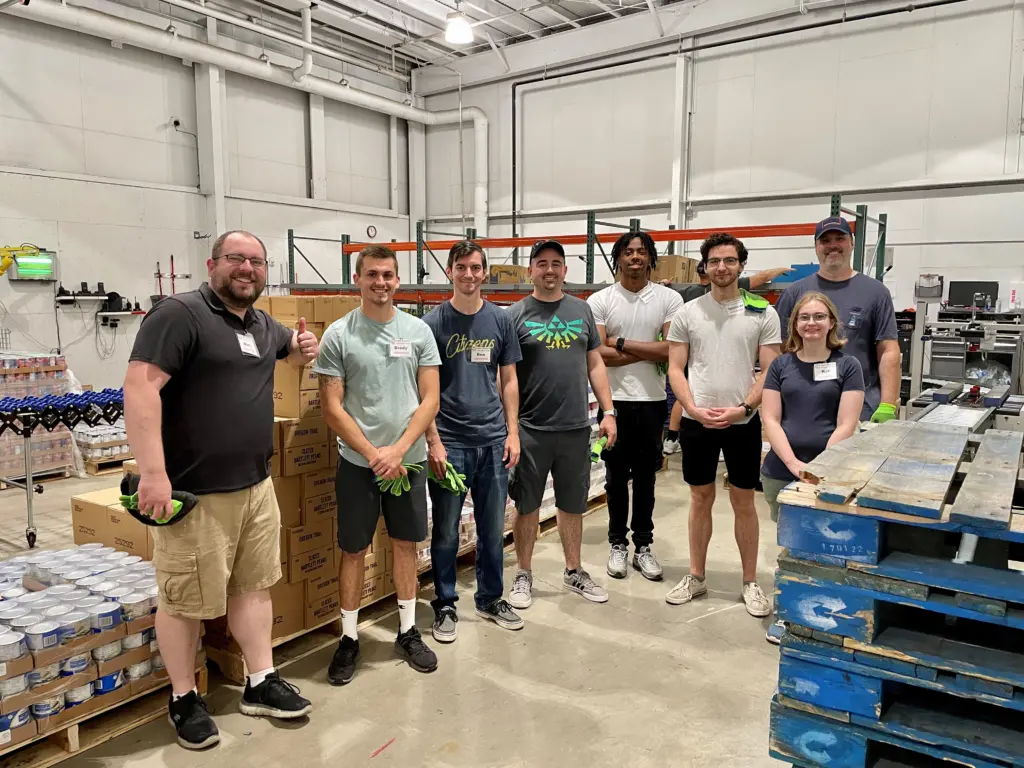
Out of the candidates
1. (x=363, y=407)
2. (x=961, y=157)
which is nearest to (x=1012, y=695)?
(x=363, y=407)

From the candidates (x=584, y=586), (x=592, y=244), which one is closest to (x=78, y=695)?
(x=584, y=586)

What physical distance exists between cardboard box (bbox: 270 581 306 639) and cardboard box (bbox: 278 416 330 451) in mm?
624

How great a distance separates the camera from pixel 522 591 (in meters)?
3.63

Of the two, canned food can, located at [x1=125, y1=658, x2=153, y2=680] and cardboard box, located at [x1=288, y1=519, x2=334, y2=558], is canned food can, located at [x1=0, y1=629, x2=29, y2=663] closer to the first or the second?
canned food can, located at [x1=125, y1=658, x2=153, y2=680]

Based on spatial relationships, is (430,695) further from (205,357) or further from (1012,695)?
(1012,695)

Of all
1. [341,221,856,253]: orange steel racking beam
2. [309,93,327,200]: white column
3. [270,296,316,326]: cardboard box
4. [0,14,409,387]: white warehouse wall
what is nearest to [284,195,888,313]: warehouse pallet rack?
[341,221,856,253]: orange steel racking beam

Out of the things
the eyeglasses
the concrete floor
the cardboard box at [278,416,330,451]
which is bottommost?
the concrete floor

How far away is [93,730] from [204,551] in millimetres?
860

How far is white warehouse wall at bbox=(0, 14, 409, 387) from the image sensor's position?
805 centimetres

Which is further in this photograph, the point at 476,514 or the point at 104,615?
Result: the point at 476,514

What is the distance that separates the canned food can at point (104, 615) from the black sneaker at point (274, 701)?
0.55 m

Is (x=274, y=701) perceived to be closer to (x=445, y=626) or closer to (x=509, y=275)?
(x=445, y=626)

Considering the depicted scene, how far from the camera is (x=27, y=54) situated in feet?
26.3

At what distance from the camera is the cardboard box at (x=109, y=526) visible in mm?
3117
